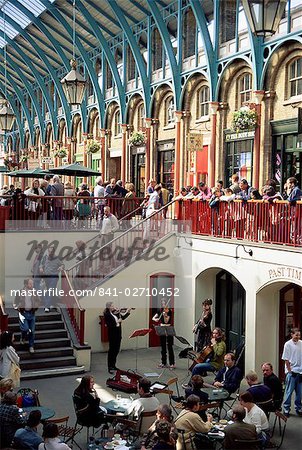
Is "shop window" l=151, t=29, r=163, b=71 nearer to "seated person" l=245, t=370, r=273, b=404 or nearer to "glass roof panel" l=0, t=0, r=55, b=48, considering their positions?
"glass roof panel" l=0, t=0, r=55, b=48

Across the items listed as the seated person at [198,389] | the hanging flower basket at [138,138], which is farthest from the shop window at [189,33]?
the seated person at [198,389]

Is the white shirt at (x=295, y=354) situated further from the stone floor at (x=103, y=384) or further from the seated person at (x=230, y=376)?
the seated person at (x=230, y=376)

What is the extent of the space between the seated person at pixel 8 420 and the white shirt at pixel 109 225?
871 centimetres

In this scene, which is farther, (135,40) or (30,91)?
(30,91)

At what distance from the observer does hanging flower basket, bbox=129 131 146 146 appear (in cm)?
2558

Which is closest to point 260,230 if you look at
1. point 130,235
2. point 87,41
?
point 130,235

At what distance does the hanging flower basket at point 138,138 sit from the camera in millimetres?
25578

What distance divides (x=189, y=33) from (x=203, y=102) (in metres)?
2.90

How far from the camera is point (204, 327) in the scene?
592 inches

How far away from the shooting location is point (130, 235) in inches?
696

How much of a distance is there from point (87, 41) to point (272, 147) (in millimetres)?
15979

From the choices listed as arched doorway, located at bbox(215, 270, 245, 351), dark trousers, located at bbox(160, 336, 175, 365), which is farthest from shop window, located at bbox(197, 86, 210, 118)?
dark trousers, located at bbox(160, 336, 175, 365)

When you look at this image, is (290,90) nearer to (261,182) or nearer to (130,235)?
(261,182)

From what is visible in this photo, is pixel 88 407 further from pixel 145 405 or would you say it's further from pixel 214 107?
pixel 214 107
